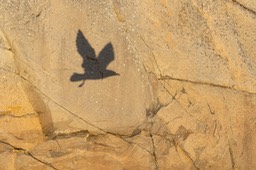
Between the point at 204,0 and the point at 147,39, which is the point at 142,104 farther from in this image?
the point at 204,0

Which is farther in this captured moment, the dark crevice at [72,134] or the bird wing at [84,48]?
the dark crevice at [72,134]

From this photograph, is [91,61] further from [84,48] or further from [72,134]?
[72,134]

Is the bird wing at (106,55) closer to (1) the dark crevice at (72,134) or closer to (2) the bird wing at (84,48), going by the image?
(2) the bird wing at (84,48)

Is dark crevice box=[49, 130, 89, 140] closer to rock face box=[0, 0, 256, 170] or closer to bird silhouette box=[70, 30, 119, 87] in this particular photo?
rock face box=[0, 0, 256, 170]

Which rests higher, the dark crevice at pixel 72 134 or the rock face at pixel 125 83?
the rock face at pixel 125 83

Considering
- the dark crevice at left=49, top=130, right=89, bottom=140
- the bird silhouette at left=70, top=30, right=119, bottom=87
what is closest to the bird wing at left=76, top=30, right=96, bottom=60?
the bird silhouette at left=70, top=30, right=119, bottom=87

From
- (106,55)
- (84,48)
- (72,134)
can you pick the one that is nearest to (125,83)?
(106,55)

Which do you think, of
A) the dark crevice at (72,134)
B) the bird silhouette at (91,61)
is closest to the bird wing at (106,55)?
the bird silhouette at (91,61)
